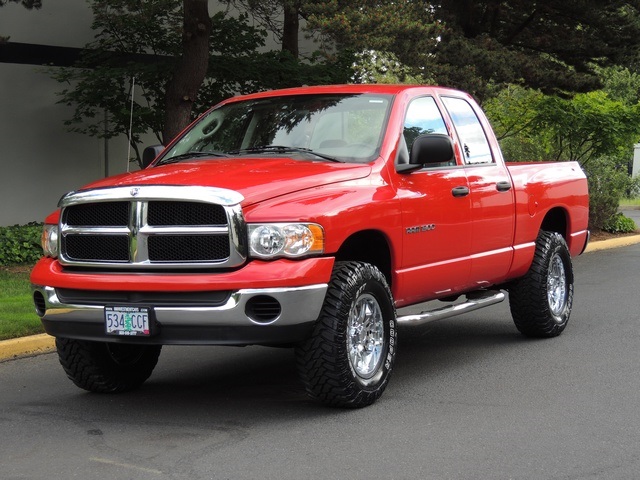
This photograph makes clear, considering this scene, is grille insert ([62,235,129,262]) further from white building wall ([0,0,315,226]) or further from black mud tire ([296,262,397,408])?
white building wall ([0,0,315,226])

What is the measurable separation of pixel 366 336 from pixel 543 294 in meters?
2.85

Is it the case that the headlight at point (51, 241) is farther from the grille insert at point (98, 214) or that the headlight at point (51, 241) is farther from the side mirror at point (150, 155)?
the side mirror at point (150, 155)

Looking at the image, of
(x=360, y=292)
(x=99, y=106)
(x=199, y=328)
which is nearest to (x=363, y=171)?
(x=360, y=292)

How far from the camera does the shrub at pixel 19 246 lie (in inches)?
564

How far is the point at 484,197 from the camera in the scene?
8.52m

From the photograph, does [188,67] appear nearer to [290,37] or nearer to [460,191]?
[290,37]

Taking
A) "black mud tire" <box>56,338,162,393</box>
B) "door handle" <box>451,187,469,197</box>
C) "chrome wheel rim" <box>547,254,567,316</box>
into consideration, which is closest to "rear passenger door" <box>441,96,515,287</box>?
"door handle" <box>451,187,469,197</box>

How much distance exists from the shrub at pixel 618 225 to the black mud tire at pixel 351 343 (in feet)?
52.9

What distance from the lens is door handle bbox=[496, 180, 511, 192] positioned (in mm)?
8777

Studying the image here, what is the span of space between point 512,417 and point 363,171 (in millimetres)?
1823

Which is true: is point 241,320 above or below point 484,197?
below

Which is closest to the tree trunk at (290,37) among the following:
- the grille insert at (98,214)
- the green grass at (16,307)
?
the green grass at (16,307)

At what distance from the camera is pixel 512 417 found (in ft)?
21.9

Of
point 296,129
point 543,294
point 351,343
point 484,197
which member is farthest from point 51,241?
point 543,294
